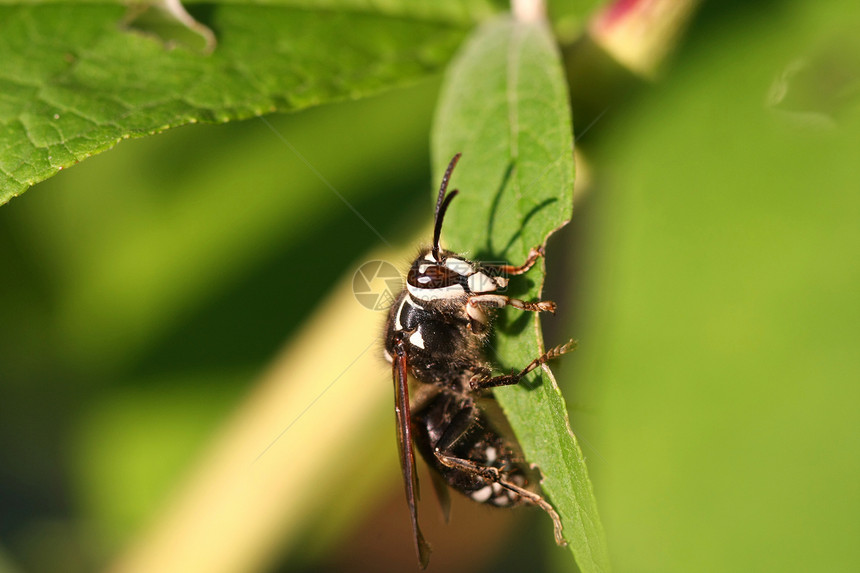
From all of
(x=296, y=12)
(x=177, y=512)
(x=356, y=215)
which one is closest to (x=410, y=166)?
(x=356, y=215)

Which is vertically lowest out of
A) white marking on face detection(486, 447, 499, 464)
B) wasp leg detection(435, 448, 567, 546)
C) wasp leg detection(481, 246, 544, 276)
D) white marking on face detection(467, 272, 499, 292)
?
white marking on face detection(486, 447, 499, 464)

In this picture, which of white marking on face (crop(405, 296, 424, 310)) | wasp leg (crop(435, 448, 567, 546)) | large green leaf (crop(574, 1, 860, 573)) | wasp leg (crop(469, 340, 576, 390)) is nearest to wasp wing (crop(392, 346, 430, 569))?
white marking on face (crop(405, 296, 424, 310))

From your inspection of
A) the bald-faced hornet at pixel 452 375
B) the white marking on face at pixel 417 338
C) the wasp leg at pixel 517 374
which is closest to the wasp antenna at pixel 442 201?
the bald-faced hornet at pixel 452 375

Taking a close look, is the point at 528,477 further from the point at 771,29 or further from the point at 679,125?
the point at 771,29

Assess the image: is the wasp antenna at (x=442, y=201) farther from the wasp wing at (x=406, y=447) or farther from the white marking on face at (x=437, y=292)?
the wasp wing at (x=406, y=447)

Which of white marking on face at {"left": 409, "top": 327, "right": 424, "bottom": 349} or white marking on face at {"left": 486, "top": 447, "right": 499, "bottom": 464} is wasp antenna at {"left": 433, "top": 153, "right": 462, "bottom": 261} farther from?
white marking on face at {"left": 486, "top": 447, "right": 499, "bottom": 464}

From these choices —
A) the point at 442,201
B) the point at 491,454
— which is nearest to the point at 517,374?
the point at 442,201

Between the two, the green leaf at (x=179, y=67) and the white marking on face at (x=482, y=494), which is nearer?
the green leaf at (x=179, y=67)

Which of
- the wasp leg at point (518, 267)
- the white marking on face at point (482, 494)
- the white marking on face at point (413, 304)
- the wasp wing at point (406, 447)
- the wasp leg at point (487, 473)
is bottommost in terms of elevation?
the white marking on face at point (482, 494)
